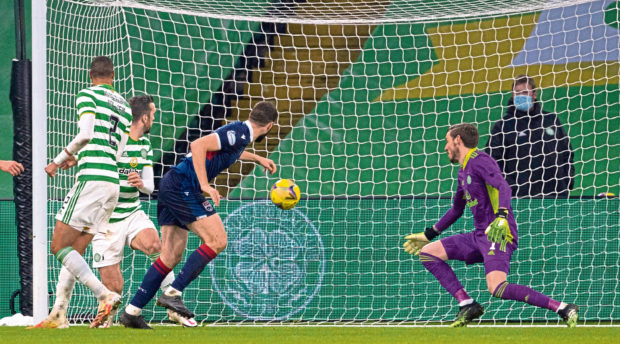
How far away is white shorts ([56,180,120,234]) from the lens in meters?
6.23

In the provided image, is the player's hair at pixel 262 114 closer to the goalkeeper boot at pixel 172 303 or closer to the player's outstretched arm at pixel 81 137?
the player's outstretched arm at pixel 81 137

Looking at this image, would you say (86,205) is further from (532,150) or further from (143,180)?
(532,150)

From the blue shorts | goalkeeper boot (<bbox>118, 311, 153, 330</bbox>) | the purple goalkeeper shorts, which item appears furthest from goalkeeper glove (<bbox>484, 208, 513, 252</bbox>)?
goalkeeper boot (<bbox>118, 311, 153, 330</bbox>)

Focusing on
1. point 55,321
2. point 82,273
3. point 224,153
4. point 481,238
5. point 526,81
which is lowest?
point 55,321

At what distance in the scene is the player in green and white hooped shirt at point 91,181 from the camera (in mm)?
6180

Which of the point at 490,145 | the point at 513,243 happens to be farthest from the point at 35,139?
the point at 490,145

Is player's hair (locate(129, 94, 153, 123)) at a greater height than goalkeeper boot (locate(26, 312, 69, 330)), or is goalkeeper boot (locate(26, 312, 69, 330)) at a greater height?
player's hair (locate(129, 94, 153, 123))

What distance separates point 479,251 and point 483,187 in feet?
1.50

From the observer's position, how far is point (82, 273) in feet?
20.3

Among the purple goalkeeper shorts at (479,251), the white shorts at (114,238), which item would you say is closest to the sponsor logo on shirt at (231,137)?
the white shorts at (114,238)

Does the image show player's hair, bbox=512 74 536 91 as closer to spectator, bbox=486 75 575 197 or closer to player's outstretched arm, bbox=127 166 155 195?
spectator, bbox=486 75 575 197

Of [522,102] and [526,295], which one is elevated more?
[522,102]

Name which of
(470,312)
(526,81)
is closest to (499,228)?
(470,312)

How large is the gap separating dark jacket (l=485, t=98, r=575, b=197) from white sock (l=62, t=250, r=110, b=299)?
3.97 meters
